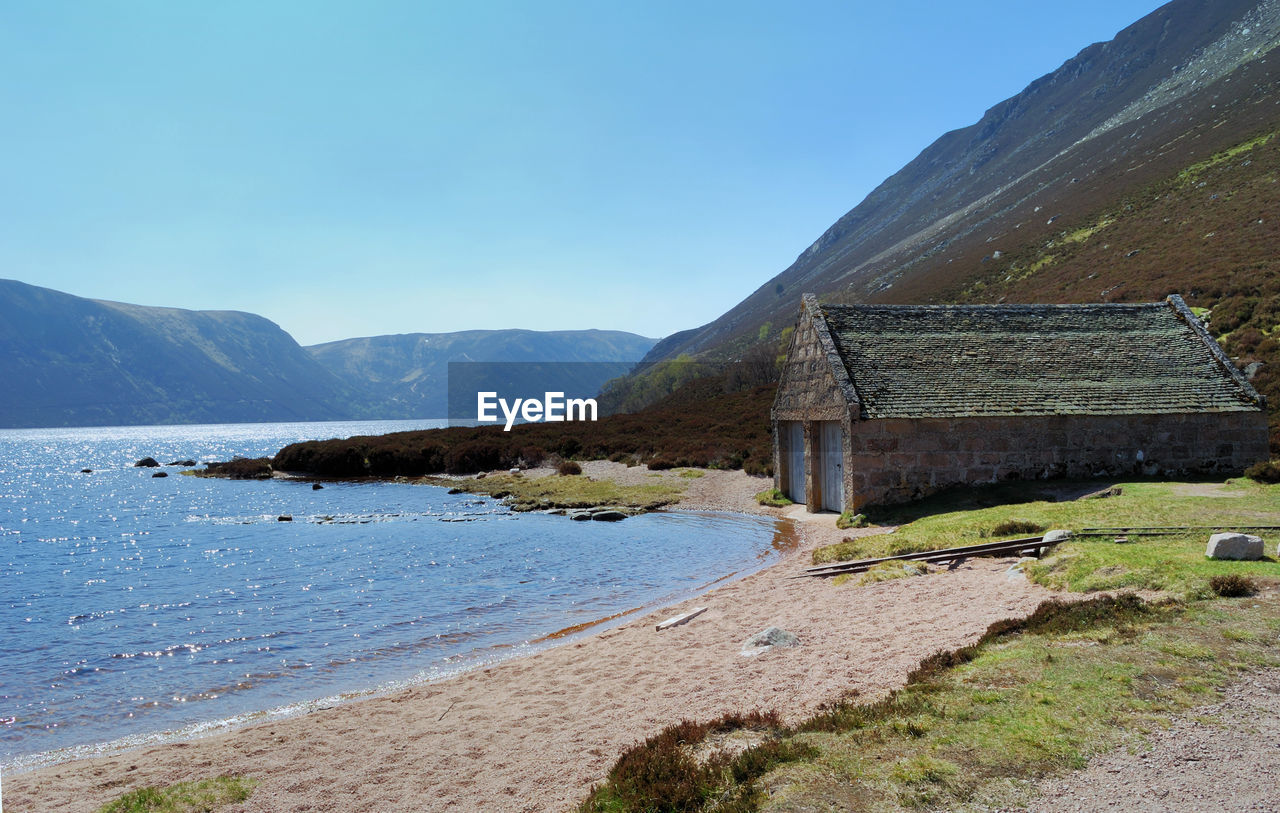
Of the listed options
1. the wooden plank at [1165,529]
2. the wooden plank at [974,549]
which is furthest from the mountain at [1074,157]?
the wooden plank at [974,549]

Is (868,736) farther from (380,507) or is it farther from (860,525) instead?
(380,507)

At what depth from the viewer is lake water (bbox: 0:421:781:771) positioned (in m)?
11.4

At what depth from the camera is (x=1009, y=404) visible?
2152cm

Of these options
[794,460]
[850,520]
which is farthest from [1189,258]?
[850,520]

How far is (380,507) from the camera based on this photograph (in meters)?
39.1

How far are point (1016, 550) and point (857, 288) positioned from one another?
106m

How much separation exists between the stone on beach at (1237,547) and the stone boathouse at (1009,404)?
A: 1110cm

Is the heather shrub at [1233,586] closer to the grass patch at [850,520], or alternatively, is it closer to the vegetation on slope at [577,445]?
the grass patch at [850,520]

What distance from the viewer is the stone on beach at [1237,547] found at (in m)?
9.85

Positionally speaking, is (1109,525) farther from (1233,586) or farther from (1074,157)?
(1074,157)

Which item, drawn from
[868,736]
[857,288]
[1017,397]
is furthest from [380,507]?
[857,288]

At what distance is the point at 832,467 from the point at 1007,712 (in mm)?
18130

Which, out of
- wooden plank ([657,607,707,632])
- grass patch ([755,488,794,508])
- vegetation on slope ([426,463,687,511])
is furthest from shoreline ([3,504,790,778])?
vegetation on slope ([426,463,687,511])

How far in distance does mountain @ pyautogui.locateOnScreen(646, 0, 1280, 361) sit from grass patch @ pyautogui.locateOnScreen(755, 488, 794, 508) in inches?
1221
